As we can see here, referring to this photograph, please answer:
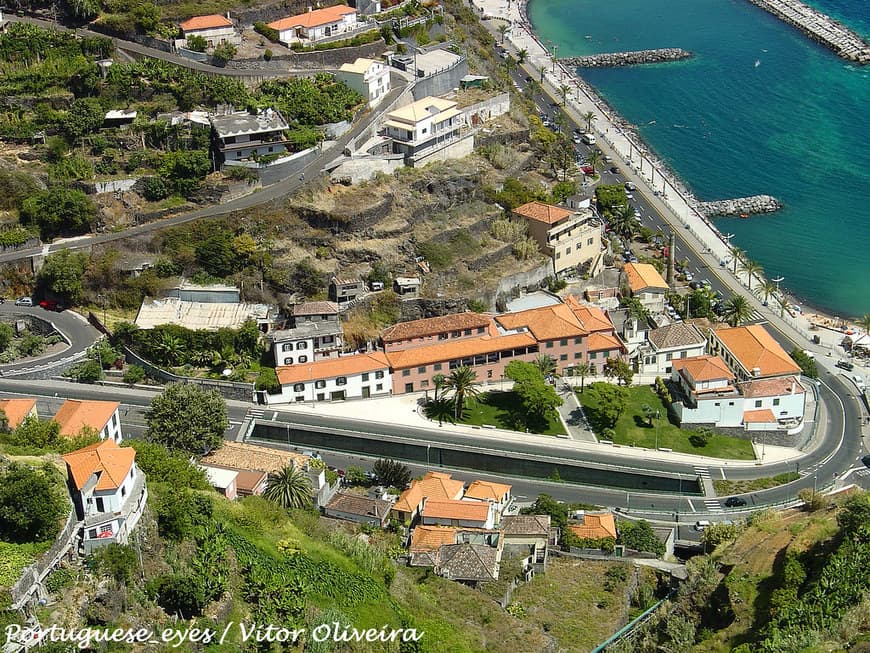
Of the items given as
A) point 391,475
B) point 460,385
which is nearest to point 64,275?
point 391,475

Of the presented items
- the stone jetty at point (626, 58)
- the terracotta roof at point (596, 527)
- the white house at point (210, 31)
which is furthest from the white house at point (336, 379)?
the stone jetty at point (626, 58)

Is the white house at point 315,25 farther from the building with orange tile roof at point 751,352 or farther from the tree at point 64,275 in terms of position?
the building with orange tile roof at point 751,352

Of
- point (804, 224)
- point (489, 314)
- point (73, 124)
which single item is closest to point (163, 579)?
point (489, 314)

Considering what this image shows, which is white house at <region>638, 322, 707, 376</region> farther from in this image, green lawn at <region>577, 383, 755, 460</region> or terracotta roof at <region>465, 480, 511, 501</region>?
terracotta roof at <region>465, 480, 511, 501</region>

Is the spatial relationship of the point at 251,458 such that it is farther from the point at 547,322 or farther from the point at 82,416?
the point at 547,322

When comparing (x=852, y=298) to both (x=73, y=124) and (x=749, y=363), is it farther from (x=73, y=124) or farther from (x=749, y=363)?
(x=73, y=124)
